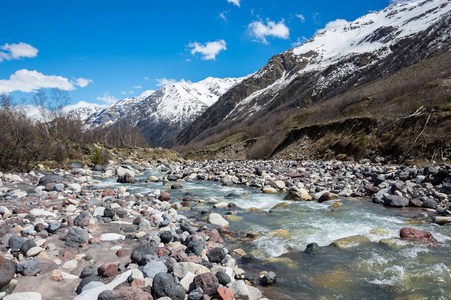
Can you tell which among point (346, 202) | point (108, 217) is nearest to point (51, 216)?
point (108, 217)

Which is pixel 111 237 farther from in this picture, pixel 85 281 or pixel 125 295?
pixel 125 295

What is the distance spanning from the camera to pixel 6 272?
10.7 feet

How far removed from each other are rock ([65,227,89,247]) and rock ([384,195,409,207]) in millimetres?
10068

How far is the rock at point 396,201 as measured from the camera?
913 cm

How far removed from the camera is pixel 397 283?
169 inches

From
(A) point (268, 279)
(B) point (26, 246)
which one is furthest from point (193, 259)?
(B) point (26, 246)

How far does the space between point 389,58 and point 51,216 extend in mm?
152971

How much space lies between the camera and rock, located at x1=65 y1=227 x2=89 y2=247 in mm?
4766

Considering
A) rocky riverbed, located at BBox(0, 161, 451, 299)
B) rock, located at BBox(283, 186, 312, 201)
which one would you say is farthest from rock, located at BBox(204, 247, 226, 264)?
rock, located at BBox(283, 186, 312, 201)

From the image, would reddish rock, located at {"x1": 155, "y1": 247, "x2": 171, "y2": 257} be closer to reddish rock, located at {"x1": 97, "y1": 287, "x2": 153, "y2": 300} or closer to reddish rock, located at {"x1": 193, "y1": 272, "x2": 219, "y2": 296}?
reddish rock, located at {"x1": 193, "y1": 272, "x2": 219, "y2": 296}

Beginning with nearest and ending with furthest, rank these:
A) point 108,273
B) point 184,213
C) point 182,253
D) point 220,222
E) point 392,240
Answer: point 108,273
point 182,253
point 392,240
point 220,222
point 184,213

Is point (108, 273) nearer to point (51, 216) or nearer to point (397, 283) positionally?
point (51, 216)

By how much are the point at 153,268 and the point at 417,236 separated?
6300 millimetres

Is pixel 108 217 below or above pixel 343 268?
above
